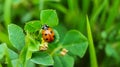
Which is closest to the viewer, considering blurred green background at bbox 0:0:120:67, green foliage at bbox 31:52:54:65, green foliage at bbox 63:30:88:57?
green foliage at bbox 31:52:54:65

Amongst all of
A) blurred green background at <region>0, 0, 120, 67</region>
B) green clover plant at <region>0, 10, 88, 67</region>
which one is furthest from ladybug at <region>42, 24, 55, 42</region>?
blurred green background at <region>0, 0, 120, 67</region>

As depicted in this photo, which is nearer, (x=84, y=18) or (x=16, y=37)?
(x=16, y=37)

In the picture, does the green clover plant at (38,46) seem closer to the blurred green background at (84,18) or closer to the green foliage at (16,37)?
the green foliage at (16,37)

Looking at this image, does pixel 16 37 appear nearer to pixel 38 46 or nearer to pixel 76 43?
pixel 38 46

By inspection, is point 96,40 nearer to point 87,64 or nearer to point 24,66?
point 87,64

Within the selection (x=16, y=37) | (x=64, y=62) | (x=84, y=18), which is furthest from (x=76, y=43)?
(x=84, y=18)

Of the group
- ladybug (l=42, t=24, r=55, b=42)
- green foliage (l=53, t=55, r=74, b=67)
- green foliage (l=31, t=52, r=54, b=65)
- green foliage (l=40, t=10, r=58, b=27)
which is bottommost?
green foliage (l=53, t=55, r=74, b=67)

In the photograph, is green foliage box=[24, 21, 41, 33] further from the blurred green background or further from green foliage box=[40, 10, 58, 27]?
the blurred green background
